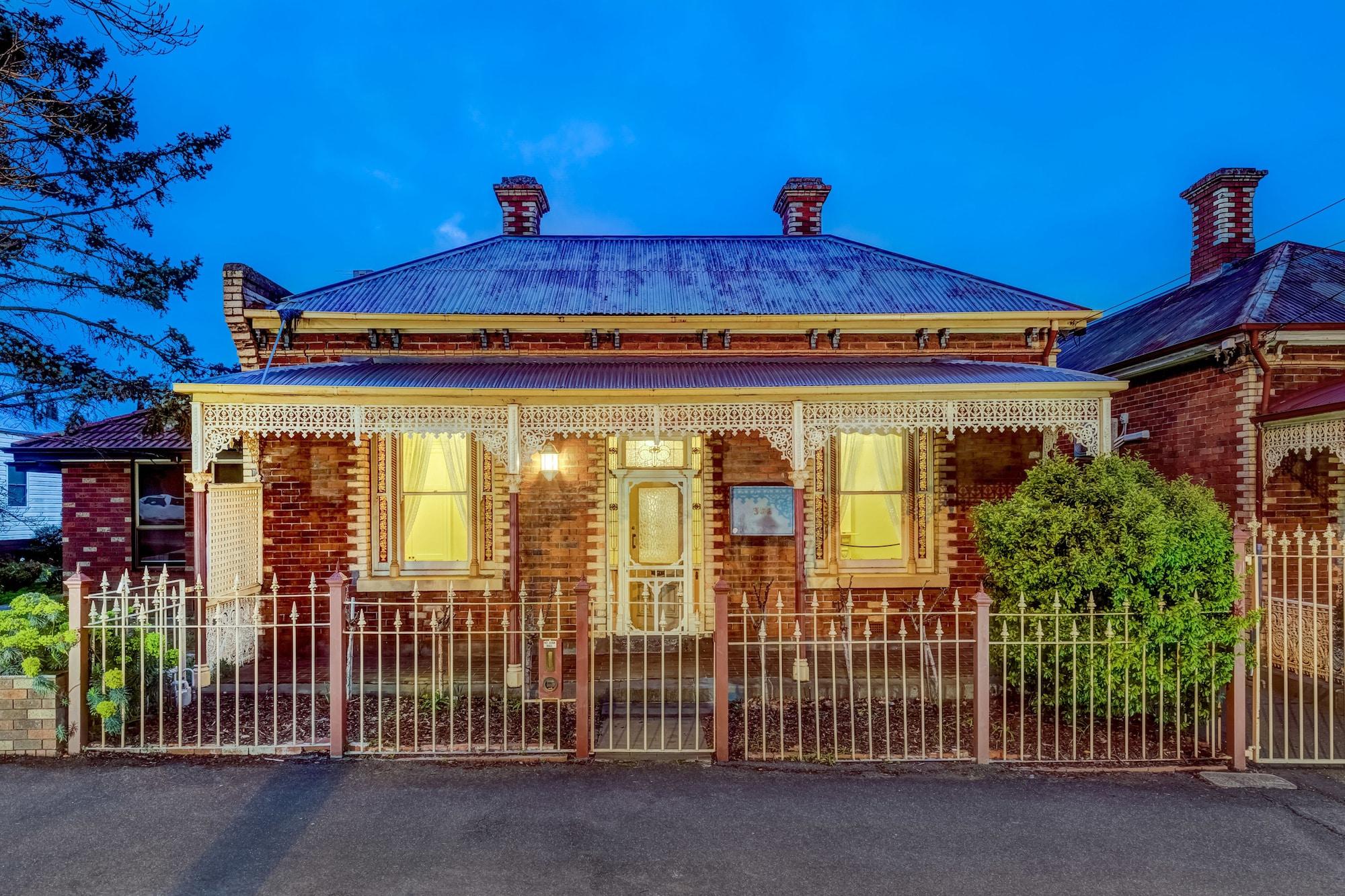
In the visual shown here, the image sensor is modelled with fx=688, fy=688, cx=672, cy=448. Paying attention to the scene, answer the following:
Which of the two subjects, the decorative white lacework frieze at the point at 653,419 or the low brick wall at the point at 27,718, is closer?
the low brick wall at the point at 27,718

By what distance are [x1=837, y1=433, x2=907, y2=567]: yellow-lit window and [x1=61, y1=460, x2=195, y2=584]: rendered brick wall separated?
35.1ft

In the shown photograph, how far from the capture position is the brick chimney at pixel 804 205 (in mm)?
12377

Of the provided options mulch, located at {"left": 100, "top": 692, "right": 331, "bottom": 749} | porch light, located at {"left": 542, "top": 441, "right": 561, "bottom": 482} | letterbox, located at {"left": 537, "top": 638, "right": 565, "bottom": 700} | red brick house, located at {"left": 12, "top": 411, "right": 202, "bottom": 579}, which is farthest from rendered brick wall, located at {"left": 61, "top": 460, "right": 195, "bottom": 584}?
letterbox, located at {"left": 537, "top": 638, "right": 565, "bottom": 700}

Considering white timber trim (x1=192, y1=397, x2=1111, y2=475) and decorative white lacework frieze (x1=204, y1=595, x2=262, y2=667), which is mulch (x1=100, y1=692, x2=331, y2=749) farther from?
white timber trim (x1=192, y1=397, x2=1111, y2=475)

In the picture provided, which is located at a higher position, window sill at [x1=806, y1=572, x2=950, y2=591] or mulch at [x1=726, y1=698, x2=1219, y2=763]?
window sill at [x1=806, y1=572, x2=950, y2=591]

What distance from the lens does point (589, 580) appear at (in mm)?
8930

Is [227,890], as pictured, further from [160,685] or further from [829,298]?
[829,298]

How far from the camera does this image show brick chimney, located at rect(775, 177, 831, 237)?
40.6ft

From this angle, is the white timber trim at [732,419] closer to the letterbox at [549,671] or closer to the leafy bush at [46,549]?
the letterbox at [549,671]

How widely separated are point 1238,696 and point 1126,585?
1.02 metres

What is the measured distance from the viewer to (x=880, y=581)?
29.6 feet

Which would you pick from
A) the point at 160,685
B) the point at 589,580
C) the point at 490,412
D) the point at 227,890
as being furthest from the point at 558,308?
the point at 227,890

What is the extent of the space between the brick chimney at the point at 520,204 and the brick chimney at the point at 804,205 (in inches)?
171

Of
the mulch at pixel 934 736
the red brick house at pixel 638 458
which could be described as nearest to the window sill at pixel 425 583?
the red brick house at pixel 638 458
